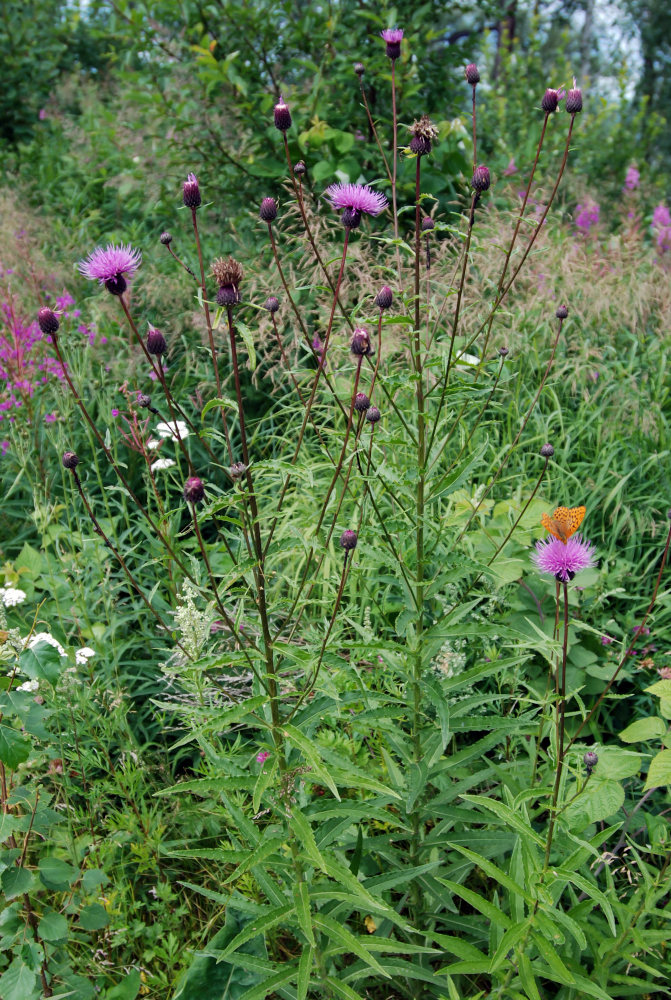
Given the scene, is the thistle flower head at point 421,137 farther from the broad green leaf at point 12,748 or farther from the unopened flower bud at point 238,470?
the broad green leaf at point 12,748

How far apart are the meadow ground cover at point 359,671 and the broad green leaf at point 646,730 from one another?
2cm

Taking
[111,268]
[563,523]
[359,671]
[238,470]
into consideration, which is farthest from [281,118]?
[359,671]

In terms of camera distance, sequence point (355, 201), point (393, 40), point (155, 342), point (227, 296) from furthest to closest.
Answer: point (393, 40), point (355, 201), point (155, 342), point (227, 296)

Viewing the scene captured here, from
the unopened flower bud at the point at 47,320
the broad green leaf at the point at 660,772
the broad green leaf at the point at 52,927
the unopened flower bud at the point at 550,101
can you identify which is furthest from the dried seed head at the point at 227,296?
the broad green leaf at the point at 52,927

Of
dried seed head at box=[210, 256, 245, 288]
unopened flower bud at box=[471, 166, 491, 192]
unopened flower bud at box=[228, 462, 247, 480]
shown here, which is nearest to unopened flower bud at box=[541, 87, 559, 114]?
unopened flower bud at box=[471, 166, 491, 192]

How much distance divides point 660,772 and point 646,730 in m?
0.25

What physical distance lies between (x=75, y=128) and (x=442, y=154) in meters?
4.52

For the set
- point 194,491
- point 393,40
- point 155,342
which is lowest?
point 194,491

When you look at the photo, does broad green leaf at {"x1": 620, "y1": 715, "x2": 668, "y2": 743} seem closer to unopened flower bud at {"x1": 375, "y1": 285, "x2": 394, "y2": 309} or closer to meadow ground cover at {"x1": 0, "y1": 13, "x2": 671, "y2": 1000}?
meadow ground cover at {"x1": 0, "y1": 13, "x2": 671, "y2": 1000}

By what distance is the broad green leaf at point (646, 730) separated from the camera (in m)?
2.02

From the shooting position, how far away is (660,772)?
71.2 inches

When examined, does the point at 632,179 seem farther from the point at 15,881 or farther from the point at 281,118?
the point at 15,881

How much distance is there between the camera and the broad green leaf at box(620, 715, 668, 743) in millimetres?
2021

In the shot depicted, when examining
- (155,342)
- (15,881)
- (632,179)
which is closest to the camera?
(155,342)
